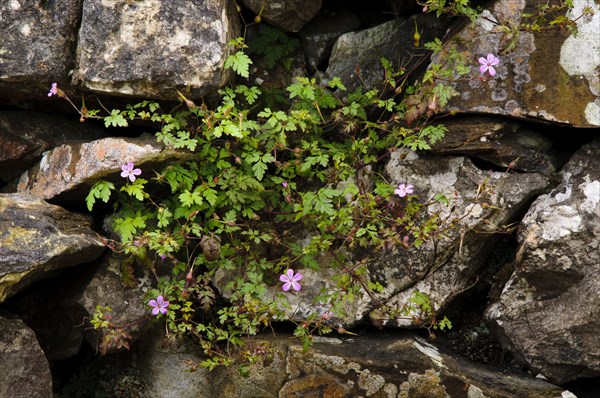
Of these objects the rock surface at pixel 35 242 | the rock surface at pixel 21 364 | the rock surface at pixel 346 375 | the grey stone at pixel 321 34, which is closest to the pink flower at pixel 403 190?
the rock surface at pixel 346 375

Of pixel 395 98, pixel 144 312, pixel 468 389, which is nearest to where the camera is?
pixel 468 389

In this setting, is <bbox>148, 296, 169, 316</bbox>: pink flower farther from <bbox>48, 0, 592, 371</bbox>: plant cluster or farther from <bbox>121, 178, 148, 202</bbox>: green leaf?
<bbox>121, 178, 148, 202</bbox>: green leaf

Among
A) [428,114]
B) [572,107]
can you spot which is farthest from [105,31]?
[572,107]

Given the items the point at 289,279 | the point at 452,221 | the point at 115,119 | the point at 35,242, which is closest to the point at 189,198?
the point at 115,119

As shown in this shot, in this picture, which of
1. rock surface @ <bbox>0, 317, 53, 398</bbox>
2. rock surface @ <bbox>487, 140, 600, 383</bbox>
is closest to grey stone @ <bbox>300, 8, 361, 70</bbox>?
rock surface @ <bbox>487, 140, 600, 383</bbox>

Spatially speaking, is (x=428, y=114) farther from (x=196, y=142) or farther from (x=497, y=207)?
(x=196, y=142)

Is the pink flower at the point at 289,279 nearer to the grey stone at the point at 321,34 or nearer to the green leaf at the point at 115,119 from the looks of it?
the green leaf at the point at 115,119
